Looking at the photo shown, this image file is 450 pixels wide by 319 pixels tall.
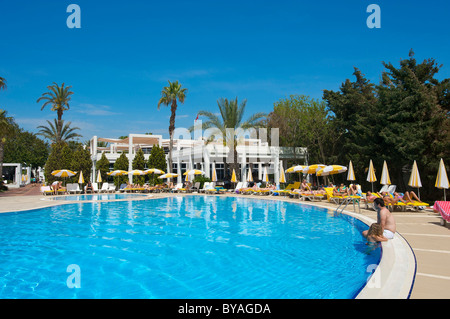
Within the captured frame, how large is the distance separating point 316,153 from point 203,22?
734 inches

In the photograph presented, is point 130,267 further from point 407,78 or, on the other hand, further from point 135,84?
point 135,84

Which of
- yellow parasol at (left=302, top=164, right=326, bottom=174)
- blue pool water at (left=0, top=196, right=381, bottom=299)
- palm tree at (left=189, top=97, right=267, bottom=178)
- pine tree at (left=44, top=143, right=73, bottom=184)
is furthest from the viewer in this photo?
pine tree at (left=44, top=143, right=73, bottom=184)

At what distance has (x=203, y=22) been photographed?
1839 centimetres

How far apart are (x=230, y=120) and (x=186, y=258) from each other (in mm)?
21021

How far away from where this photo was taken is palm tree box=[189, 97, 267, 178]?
2703 centimetres

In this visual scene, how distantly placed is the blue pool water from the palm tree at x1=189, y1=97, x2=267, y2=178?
1586 cm

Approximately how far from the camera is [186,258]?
6.92 metres

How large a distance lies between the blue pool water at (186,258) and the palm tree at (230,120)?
15.9 m

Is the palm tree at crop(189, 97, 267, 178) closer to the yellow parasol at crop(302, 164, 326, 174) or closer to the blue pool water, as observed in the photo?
the yellow parasol at crop(302, 164, 326, 174)

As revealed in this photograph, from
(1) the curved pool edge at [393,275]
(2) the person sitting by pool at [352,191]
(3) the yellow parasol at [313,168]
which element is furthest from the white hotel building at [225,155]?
(1) the curved pool edge at [393,275]

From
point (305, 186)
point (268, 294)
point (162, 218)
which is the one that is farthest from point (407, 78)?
point (268, 294)

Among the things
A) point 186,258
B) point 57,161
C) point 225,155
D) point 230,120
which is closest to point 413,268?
point 186,258

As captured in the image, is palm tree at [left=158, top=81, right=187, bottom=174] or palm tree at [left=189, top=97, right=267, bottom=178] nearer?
palm tree at [left=189, top=97, right=267, bottom=178]

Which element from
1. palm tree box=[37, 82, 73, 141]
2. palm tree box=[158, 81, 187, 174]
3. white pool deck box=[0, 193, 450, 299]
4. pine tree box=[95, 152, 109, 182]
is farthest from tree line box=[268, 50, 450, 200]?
palm tree box=[37, 82, 73, 141]
